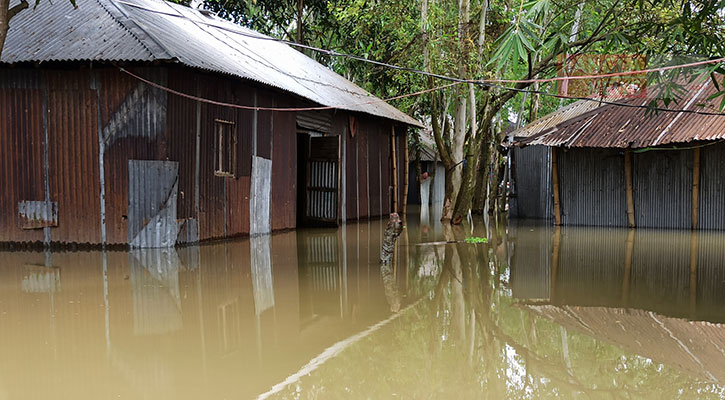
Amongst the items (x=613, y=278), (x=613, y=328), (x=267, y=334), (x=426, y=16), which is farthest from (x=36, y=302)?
(x=426, y=16)

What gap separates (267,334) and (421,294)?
2.53 metres

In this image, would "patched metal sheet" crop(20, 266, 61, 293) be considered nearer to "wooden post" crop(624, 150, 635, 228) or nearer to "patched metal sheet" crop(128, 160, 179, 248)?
"patched metal sheet" crop(128, 160, 179, 248)

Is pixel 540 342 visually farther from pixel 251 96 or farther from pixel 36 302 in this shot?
pixel 251 96

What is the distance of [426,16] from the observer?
Result: 17.0 metres

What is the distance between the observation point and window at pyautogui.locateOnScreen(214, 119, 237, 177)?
1298 cm

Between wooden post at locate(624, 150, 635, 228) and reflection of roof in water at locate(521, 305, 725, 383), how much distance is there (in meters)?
10.3

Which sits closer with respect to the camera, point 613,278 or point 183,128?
point 613,278

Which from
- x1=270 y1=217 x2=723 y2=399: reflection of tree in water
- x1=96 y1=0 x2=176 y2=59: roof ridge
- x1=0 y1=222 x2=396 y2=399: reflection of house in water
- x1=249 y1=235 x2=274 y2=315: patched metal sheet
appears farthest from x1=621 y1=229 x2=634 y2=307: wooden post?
x1=96 y1=0 x2=176 y2=59: roof ridge

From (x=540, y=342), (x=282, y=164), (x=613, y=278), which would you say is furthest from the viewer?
(x=282, y=164)

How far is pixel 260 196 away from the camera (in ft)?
47.4

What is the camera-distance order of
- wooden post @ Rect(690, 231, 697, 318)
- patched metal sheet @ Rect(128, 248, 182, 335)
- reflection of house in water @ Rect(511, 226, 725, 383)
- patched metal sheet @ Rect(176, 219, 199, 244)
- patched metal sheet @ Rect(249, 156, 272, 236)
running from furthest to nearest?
patched metal sheet @ Rect(249, 156, 272, 236)
patched metal sheet @ Rect(176, 219, 199, 244)
wooden post @ Rect(690, 231, 697, 318)
patched metal sheet @ Rect(128, 248, 182, 335)
reflection of house in water @ Rect(511, 226, 725, 383)

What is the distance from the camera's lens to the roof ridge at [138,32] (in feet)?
35.0

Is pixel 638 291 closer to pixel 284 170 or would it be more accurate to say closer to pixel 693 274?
pixel 693 274

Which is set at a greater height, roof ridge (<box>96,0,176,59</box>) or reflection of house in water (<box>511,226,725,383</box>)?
roof ridge (<box>96,0,176,59</box>)
